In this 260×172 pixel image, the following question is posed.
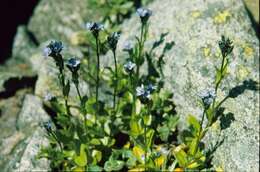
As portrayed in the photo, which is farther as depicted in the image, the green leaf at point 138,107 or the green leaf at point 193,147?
the green leaf at point 138,107

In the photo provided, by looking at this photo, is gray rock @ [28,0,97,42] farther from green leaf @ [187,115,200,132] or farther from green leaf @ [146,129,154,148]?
green leaf @ [187,115,200,132]

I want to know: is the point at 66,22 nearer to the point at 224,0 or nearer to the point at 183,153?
the point at 224,0

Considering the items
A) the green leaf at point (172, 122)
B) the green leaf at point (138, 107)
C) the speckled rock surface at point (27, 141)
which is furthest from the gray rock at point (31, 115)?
the green leaf at point (172, 122)

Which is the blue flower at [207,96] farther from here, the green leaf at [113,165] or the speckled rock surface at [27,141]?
the speckled rock surface at [27,141]

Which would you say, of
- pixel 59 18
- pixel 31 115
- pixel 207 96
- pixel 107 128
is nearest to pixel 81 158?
pixel 107 128

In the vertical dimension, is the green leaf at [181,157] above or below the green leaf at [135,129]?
below

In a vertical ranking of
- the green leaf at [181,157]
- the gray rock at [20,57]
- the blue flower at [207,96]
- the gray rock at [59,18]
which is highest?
the gray rock at [59,18]

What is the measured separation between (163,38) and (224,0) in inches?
41.8

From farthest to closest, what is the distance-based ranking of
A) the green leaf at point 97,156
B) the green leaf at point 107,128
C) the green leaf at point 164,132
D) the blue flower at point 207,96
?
the green leaf at point 107,128 < the green leaf at point 164,132 < the green leaf at point 97,156 < the blue flower at point 207,96

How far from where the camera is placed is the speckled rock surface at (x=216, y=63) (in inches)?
234

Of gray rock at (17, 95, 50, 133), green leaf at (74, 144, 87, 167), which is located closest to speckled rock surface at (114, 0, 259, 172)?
green leaf at (74, 144, 87, 167)

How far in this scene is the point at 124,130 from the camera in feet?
21.7

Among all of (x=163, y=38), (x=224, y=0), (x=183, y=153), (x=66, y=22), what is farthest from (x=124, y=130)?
(x=66, y=22)

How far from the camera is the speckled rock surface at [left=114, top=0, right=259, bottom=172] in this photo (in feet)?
19.5
